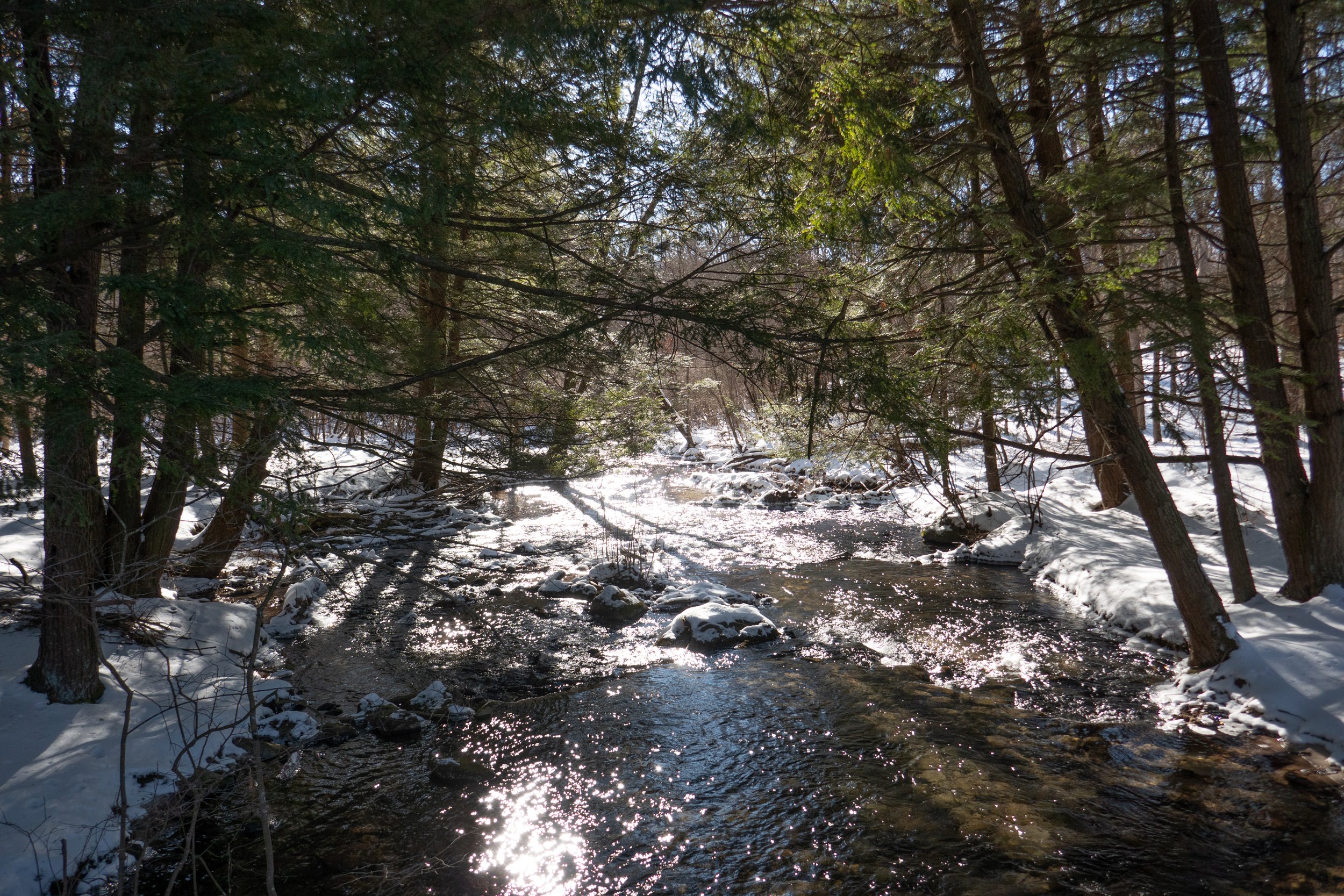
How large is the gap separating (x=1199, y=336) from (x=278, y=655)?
9.51 m

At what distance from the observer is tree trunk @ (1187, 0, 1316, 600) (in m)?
5.89

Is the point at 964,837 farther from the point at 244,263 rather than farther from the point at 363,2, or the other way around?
the point at 363,2

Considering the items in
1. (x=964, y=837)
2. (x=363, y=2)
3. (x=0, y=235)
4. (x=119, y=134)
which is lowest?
(x=964, y=837)

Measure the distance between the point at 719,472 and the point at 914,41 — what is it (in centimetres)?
1785

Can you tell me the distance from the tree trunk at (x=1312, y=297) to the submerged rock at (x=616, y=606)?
7.41 m

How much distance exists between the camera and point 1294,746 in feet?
17.5

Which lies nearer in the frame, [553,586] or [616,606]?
[616,606]

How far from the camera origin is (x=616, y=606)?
9.57 meters

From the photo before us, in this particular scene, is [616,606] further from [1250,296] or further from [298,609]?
[1250,296]

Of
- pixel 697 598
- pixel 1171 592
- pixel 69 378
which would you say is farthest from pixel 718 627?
pixel 69 378

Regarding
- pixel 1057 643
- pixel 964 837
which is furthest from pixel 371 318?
pixel 1057 643

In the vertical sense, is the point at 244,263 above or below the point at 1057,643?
above

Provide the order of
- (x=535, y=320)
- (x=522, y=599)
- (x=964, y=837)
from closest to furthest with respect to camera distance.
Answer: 1. (x=964, y=837)
2. (x=535, y=320)
3. (x=522, y=599)

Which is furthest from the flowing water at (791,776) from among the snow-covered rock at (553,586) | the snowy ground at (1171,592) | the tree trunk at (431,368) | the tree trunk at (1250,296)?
the tree trunk at (431,368)
